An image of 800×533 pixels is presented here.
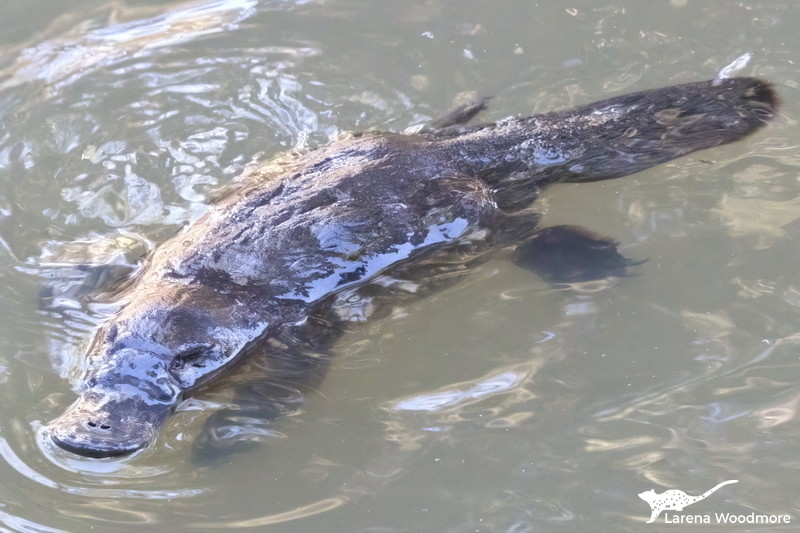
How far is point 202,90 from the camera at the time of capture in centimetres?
532

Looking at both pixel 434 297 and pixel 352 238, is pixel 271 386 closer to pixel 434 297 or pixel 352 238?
pixel 352 238

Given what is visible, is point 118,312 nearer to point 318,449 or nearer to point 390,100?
point 318,449

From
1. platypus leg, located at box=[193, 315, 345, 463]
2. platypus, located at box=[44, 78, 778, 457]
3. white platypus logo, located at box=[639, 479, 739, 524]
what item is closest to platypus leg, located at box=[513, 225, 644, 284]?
platypus, located at box=[44, 78, 778, 457]

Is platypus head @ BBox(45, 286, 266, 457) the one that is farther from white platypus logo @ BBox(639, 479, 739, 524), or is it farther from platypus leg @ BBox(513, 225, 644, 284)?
white platypus logo @ BBox(639, 479, 739, 524)

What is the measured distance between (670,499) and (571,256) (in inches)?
56.3

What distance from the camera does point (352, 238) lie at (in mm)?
3795

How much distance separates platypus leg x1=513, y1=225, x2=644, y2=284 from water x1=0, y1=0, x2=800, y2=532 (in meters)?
0.10

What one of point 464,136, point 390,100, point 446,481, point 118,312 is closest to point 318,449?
point 446,481

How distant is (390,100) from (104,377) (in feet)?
8.65

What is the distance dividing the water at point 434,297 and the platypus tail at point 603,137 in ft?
1.03

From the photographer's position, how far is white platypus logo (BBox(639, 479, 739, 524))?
10.5ft

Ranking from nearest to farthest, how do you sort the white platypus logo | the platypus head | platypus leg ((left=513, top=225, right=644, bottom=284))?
the white platypus logo < the platypus head < platypus leg ((left=513, top=225, right=644, bottom=284))

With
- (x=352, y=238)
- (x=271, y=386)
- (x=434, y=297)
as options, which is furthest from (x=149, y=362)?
(x=434, y=297)

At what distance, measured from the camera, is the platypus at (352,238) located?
142 inches
